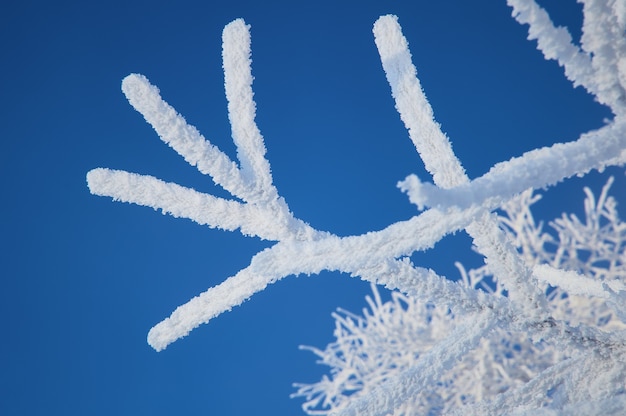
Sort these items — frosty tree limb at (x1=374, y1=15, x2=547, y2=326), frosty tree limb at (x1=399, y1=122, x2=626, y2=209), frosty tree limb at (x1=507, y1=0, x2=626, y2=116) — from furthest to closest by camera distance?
1. frosty tree limb at (x1=374, y1=15, x2=547, y2=326)
2. frosty tree limb at (x1=507, y1=0, x2=626, y2=116)
3. frosty tree limb at (x1=399, y1=122, x2=626, y2=209)

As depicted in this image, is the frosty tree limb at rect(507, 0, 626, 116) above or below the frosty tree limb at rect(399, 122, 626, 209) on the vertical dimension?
above

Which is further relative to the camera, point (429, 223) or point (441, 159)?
point (441, 159)

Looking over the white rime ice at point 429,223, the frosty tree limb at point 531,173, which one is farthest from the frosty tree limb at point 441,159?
the frosty tree limb at point 531,173

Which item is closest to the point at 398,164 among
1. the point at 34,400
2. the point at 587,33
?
the point at 34,400

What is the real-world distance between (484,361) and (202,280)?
7279mm

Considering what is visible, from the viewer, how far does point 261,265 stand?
56 cm

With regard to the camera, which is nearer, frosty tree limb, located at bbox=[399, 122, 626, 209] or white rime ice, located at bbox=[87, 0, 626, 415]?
frosty tree limb, located at bbox=[399, 122, 626, 209]

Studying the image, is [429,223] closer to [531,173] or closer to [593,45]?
[531,173]

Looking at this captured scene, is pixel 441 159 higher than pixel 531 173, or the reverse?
pixel 441 159

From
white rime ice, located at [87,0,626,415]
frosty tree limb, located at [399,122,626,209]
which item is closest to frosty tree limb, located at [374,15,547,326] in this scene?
white rime ice, located at [87,0,626,415]

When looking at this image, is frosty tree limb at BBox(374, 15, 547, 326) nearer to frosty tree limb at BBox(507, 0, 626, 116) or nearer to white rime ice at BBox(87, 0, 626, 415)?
white rime ice at BBox(87, 0, 626, 415)

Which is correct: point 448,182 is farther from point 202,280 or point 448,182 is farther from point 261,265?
point 202,280

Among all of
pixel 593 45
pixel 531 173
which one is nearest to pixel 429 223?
pixel 531 173

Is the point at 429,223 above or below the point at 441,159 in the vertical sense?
below
